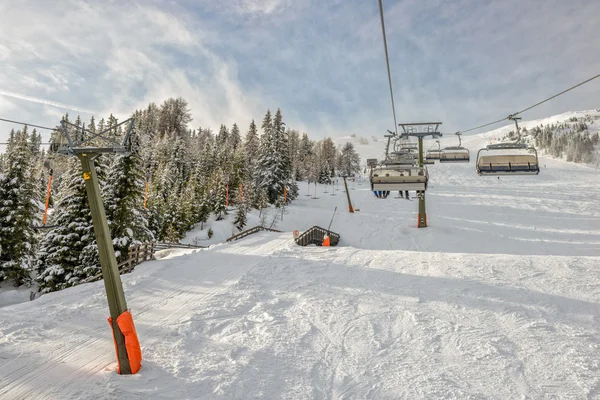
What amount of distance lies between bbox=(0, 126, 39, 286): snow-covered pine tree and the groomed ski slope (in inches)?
556

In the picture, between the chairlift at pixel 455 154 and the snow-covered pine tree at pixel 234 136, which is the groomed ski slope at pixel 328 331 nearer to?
the chairlift at pixel 455 154

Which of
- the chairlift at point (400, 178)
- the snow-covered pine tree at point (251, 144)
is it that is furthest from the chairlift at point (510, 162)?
the snow-covered pine tree at point (251, 144)

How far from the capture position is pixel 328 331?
285 inches

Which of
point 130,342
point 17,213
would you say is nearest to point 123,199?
point 17,213

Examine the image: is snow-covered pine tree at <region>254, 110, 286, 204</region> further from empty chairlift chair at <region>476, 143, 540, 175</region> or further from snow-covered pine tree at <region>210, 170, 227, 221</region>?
empty chairlift chair at <region>476, 143, 540, 175</region>

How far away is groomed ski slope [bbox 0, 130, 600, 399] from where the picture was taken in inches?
204

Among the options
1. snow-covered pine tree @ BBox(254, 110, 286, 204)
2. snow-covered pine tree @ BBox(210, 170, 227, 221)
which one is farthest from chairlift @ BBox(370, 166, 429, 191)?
snow-covered pine tree @ BBox(210, 170, 227, 221)

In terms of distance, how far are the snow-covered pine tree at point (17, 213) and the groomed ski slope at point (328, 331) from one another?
14110 millimetres

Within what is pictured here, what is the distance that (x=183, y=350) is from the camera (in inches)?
248

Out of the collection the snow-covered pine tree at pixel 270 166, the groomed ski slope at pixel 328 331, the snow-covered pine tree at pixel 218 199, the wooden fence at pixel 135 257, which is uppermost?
the snow-covered pine tree at pixel 270 166

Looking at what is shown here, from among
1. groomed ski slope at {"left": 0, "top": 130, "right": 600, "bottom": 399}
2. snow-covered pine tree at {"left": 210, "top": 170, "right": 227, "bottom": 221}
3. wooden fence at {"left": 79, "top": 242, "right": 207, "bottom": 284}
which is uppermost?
snow-covered pine tree at {"left": 210, "top": 170, "right": 227, "bottom": 221}

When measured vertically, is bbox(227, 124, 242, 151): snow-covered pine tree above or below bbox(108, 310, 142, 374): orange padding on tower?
above

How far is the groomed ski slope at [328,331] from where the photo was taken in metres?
5.19

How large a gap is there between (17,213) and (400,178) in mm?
25982
